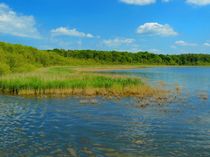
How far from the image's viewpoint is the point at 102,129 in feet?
61.1

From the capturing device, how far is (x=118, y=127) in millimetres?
19203

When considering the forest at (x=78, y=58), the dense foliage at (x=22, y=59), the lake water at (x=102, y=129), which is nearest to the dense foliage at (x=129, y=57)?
the forest at (x=78, y=58)

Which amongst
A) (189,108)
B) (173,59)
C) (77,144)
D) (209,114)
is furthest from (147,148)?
(173,59)

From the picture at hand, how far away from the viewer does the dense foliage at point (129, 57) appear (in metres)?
157

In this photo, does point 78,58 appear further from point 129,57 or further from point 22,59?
point 22,59

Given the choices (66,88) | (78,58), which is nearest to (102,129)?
(66,88)

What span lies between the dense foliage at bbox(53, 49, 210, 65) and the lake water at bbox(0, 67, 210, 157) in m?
125

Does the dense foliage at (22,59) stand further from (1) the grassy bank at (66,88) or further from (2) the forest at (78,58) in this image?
(1) the grassy bank at (66,88)

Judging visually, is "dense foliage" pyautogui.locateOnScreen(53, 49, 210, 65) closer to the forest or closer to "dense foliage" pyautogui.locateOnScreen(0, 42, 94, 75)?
the forest

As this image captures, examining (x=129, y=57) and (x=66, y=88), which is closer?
(x=66, y=88)

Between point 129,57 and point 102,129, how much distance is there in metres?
148

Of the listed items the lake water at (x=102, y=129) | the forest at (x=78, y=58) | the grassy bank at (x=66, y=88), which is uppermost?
the forest at (x=78, y=58)

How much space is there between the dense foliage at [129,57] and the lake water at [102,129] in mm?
125478

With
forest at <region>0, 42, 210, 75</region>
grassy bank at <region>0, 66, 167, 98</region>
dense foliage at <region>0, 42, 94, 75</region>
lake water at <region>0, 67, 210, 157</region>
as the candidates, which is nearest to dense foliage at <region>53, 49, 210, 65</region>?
forest at <region>0, 42, 210, 75</region>
